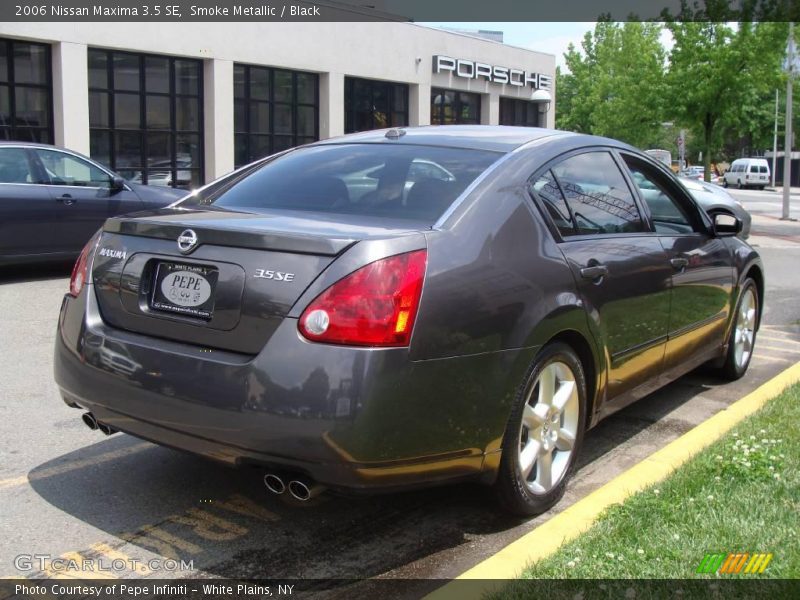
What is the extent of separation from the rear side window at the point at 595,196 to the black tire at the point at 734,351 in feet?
Result: 5.42

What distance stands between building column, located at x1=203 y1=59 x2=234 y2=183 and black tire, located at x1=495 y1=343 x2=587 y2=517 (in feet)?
59.0

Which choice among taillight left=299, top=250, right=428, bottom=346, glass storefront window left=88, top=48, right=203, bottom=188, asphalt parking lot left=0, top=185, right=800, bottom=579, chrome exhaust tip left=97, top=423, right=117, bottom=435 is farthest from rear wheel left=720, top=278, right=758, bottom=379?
glass storefront window left=88, top=48, right=203, bottom=188

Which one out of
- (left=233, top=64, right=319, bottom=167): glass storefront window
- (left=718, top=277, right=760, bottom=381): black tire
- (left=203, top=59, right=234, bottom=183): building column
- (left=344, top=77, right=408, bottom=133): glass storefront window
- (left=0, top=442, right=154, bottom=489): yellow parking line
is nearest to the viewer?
(left=0, top=442, right=154, bottom=489): yellow parking line

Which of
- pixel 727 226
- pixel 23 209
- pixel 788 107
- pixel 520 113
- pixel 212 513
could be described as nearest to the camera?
pixel 212 513

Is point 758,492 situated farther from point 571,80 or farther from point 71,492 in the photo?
point 571,80

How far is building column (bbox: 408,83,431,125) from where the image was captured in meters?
27.0

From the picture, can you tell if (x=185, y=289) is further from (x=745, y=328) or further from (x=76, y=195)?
(x=76, y=195)

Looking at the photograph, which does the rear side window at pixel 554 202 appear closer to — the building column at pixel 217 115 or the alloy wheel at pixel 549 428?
the alloy wheel at pixel 549 428

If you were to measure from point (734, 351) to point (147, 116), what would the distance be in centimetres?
1665

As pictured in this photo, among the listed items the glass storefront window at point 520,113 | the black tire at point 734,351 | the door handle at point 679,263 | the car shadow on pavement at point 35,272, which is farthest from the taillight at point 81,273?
the glass storefront window at point 520,113

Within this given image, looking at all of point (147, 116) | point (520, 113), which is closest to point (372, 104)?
point (147, 116)

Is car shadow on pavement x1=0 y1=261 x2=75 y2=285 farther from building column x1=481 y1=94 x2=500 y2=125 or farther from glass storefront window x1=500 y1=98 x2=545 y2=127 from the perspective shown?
glass storefront window x1=500 y1=98 x2=545 y2=127

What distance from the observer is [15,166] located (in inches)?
406

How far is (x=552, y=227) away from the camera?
3.99 m
